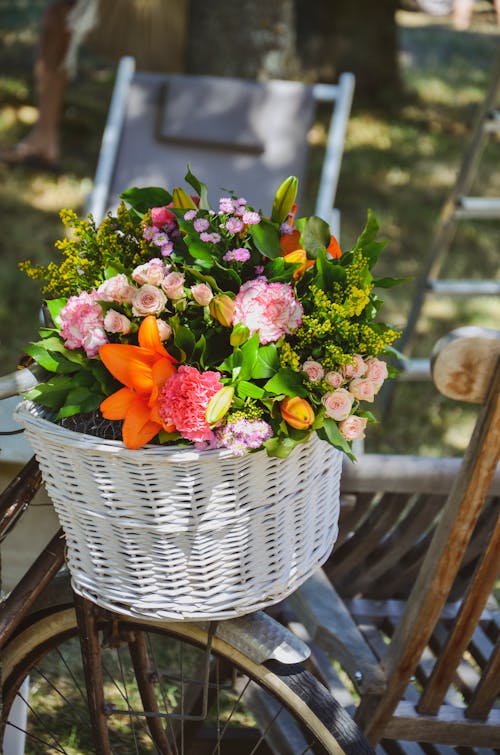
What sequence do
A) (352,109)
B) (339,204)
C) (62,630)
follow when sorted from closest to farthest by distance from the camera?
(62,630) < (339,204) < (352,109)

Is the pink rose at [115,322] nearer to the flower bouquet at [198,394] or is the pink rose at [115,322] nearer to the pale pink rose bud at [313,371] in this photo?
the flower bouquet at [198,394]

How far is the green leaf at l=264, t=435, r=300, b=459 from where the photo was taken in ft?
3.74

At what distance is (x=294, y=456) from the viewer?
3.97 feet

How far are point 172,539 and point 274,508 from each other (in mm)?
138

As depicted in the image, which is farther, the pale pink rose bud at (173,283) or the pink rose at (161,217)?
the pink rose at (161,217)

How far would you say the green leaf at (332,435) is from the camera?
3.85 ft

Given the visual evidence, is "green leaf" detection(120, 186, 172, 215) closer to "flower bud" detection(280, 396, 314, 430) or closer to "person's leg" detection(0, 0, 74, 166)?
"flower bud" detection(280, 396, 314, 430)

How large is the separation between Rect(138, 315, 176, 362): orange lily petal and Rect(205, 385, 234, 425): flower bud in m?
0.09

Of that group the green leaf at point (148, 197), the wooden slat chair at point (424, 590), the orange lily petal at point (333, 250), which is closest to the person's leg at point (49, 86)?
the wooden slat chair at point (424, 590)

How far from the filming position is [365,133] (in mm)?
6449

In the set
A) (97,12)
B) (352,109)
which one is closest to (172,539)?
(97,12)

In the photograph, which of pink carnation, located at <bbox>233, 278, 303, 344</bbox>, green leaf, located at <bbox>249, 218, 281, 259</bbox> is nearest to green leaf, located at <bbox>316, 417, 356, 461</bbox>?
pink carnation, located at <bbox>233, 278, 303, 344</bbox>

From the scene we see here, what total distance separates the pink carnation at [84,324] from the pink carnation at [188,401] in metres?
0.11

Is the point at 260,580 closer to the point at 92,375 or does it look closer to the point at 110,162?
the point at 92,375
